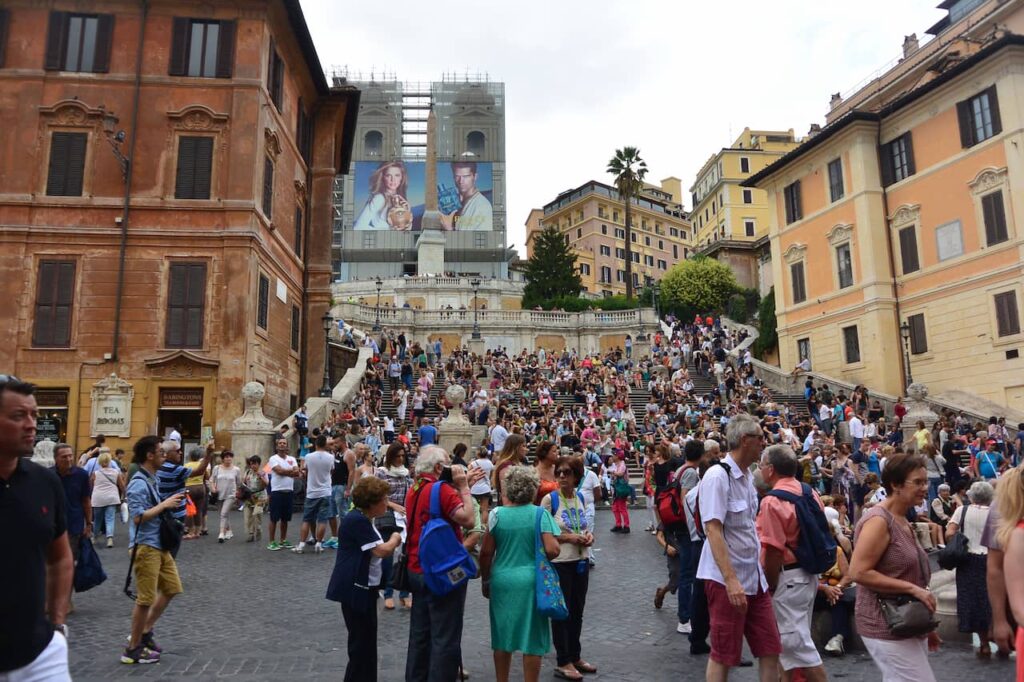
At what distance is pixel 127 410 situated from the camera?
19.0 m

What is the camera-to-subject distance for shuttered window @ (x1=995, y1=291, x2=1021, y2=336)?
23.8 m

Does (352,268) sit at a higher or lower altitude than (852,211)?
higher

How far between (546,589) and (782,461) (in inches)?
69.4

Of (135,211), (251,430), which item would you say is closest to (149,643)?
(251,430)

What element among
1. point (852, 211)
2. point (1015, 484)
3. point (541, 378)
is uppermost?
point (852, 211)

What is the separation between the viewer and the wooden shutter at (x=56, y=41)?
2027 cm

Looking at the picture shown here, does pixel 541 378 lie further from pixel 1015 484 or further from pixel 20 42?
pixel 1015 484

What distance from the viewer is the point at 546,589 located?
16.0 ft

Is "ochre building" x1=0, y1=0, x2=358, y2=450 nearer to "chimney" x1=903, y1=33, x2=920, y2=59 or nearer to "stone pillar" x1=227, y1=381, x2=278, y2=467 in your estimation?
"stone pillar" x1=227, y1=381, x2=278, y2=467

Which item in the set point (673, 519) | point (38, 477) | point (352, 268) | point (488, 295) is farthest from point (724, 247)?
point (38, 477)

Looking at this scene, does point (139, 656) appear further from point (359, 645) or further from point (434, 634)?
point (434, 634)

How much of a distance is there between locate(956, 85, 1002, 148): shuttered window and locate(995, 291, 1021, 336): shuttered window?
5.42 metres

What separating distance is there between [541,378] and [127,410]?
15933 mm

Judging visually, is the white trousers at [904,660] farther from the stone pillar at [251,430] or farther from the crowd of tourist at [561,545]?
the stone pillar at [251,430]
